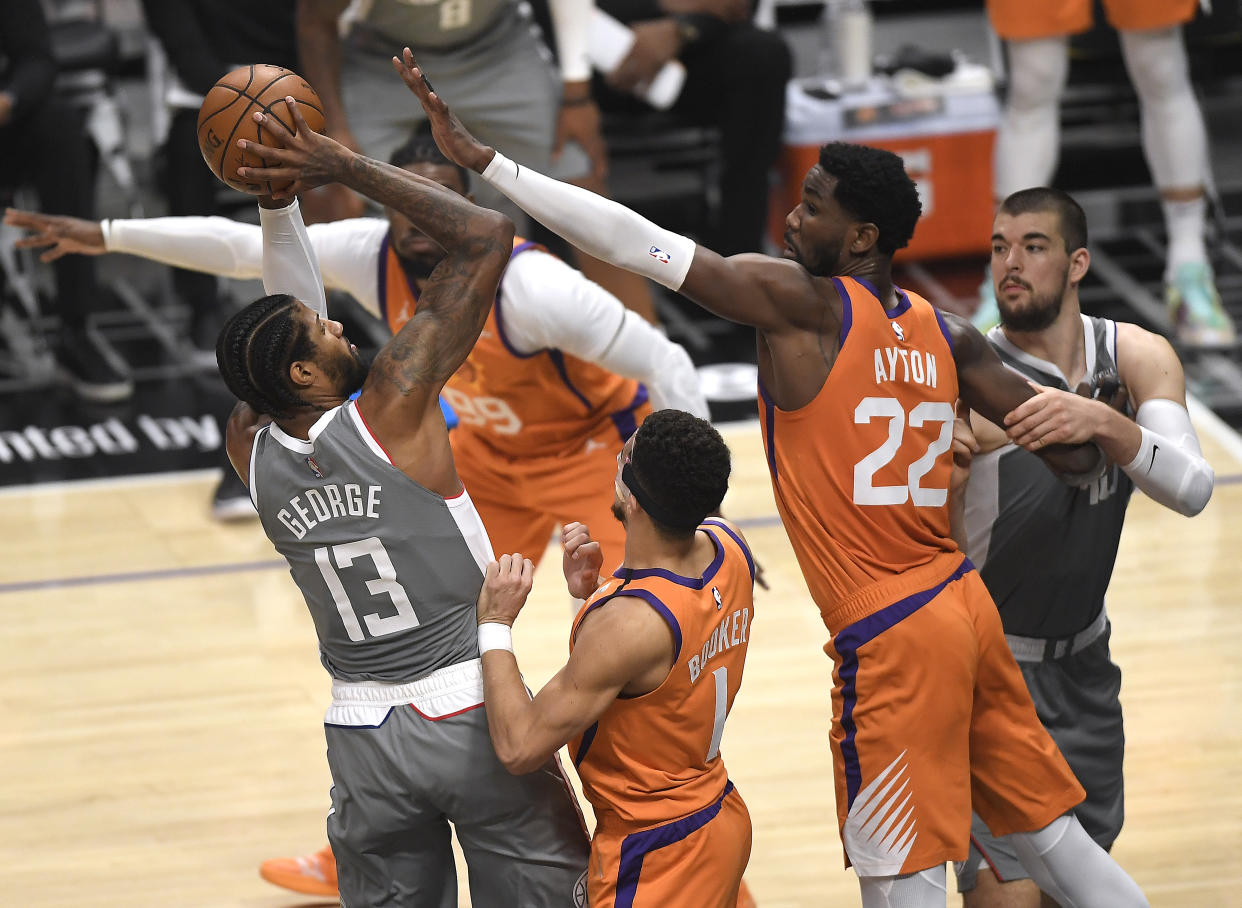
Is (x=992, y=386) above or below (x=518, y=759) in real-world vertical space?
above

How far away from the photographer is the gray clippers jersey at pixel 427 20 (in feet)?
20.5

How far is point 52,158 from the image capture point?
7414 millimetres

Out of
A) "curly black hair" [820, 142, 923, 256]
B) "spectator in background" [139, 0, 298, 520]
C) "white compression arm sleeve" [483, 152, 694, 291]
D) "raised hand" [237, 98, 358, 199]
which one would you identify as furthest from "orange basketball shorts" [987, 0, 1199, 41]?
"raised hand" [237, 98, 358, 199]

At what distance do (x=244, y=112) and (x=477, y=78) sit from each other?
336 cm

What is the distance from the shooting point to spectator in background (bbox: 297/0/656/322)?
6.26 m

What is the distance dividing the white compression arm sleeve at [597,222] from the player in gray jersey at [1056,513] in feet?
2.79

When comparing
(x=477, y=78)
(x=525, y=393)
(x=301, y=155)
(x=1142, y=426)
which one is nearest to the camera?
(x=301, y=155)

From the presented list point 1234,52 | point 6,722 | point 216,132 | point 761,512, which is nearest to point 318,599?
point 216,132

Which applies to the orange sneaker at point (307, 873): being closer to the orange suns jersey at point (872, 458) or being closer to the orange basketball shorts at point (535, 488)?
the orange basketball shorts at point (535, 488)

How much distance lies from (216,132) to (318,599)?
3.03 ft

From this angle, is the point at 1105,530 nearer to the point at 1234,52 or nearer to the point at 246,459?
the point at 246,459

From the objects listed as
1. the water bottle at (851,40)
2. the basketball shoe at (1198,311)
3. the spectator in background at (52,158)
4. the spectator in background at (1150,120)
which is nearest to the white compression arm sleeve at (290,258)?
the spectator in background at (52,158)

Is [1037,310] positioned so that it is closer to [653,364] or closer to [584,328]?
[653,364]

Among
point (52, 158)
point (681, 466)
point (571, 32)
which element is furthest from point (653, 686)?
point (52, 158)
